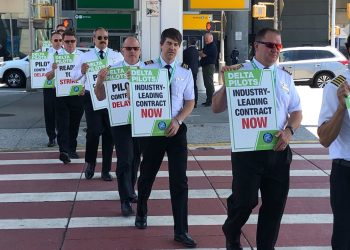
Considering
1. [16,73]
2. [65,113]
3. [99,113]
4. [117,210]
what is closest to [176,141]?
[117,210]

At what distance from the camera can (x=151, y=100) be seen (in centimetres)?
564

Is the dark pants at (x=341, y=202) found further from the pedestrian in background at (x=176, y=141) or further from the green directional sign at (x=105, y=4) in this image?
the green directional sign at (x=105, y=4)

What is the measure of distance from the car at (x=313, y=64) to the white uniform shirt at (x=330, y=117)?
65.2ft

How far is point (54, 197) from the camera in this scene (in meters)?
7.62

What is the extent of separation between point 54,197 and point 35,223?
1131 mm

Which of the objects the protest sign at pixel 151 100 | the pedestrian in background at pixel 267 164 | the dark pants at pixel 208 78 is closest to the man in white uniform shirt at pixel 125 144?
the protest sign at pixel 151 100

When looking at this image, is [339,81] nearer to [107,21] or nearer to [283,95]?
[283,95]

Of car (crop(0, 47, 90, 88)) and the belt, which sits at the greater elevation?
the belt

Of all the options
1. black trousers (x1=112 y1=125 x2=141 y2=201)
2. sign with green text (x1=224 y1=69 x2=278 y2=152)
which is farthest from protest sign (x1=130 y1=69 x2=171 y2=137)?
sign with green text (x1=224 y1=69 x2=278 y2=152)

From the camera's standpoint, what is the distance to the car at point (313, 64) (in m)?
23.8

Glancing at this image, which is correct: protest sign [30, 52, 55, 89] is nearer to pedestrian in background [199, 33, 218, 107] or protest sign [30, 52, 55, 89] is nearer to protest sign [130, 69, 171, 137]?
protest sign [130, 69, 171, 137]

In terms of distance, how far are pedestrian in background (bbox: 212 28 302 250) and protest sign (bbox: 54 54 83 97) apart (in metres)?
4.85

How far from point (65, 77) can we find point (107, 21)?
14.9 m

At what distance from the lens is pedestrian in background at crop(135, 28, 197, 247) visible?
5.64 metres
